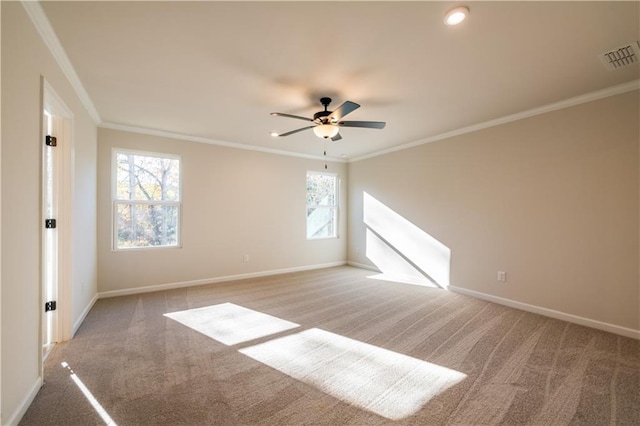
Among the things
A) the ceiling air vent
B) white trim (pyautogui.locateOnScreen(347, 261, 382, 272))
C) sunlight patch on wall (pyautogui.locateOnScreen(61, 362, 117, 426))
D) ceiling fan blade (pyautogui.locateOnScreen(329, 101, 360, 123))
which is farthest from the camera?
white trim (pyautogui.locateOnScreen(347, 261, 382, 272))

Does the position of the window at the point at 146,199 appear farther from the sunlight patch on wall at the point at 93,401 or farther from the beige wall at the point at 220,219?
the sunlight patch on wall at the point at 93,401

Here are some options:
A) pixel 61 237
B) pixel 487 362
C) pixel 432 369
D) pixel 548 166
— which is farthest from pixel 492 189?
pixel 61 237

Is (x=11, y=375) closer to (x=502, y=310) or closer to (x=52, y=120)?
(x=52, y=120)

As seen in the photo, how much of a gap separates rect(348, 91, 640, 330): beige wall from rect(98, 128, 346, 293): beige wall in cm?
266

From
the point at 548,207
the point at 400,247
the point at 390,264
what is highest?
the point at 548,207

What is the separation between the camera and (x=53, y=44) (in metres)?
2.08

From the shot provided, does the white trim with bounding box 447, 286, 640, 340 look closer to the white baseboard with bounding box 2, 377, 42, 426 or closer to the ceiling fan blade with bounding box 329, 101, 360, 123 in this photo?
the ceiling fan blade with bounding box 329, 101, 360, 123

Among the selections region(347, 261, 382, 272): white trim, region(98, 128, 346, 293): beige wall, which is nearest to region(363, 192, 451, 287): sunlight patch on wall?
region(347, 261, 382, 272): white trim

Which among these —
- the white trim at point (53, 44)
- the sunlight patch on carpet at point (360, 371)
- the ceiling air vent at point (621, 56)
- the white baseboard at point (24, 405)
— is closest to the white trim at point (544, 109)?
the ceiling air vent at point (621, 56)

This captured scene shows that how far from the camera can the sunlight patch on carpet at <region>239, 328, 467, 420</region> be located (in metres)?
1.83

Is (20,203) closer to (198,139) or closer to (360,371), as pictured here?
(360,371)

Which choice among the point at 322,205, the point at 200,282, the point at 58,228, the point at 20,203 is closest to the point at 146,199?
the point at 200,282

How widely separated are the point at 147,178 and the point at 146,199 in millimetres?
345

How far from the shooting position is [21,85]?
1683mm
